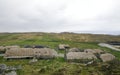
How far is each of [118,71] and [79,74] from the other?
41.5ft

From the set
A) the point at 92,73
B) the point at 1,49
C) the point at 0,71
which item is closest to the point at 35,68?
the point at 0,71

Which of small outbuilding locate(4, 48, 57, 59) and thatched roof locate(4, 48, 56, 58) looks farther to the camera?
thatched roof locate(4, 48, 56, 58)

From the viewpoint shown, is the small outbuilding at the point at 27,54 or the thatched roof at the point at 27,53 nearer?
the small outbuilding at the point at 27,54

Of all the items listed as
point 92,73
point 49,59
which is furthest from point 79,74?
point 49,59

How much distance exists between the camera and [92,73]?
53188mm

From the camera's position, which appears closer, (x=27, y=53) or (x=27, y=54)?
(x=27, y=54)

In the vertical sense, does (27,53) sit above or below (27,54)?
above

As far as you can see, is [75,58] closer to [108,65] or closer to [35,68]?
[108,65]

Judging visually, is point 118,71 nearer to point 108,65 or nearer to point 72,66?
point 108,65

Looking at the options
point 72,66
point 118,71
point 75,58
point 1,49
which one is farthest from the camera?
point 1,49

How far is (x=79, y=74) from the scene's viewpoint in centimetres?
5262

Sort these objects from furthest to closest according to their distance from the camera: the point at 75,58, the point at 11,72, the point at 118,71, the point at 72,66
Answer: the point at 75,58 < the point at 72,66 < the point at 118,71 < the point at 11,72

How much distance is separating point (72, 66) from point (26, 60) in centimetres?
1849

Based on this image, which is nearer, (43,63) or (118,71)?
(118,71)
